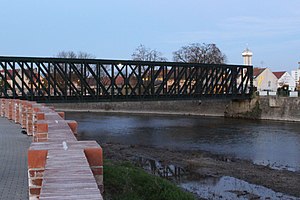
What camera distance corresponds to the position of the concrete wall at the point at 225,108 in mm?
59125

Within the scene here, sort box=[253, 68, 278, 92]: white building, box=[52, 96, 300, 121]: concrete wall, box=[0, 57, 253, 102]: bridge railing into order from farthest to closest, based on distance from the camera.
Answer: box=[253, 68, 278, 92]: white building → box=[52, 96, 300, 121]: concrete wall → box=[0, 57, 253, 102]: bridge railing

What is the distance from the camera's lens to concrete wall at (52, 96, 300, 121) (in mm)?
59125

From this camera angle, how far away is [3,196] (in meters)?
7.68

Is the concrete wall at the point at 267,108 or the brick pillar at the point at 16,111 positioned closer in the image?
the brick pillar at the point at 16,111

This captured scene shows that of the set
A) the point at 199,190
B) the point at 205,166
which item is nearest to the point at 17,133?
the point at 199,190

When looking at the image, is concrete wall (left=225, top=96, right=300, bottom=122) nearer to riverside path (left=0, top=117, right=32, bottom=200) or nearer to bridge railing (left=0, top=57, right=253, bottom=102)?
bridge railing (left=0, top=57, right=253, bottom=102)

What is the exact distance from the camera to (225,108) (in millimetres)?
70000

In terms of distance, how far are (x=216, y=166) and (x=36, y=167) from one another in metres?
18.4

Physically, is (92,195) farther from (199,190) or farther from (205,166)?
(205,166)

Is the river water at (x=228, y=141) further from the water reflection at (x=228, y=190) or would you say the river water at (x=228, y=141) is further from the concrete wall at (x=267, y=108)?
the concrete wall at (x=267, y=108)

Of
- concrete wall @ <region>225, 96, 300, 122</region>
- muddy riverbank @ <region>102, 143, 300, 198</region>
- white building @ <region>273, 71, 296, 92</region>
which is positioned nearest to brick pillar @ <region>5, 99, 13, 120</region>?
muddy riverbank @ <region>102, 143, 300, 198</region>

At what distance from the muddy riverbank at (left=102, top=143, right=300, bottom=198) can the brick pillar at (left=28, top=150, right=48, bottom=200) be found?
13639 millimetres

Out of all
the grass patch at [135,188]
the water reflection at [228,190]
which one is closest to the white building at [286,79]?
the water reflection at [228,190]

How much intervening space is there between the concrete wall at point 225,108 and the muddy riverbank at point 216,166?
109ft
